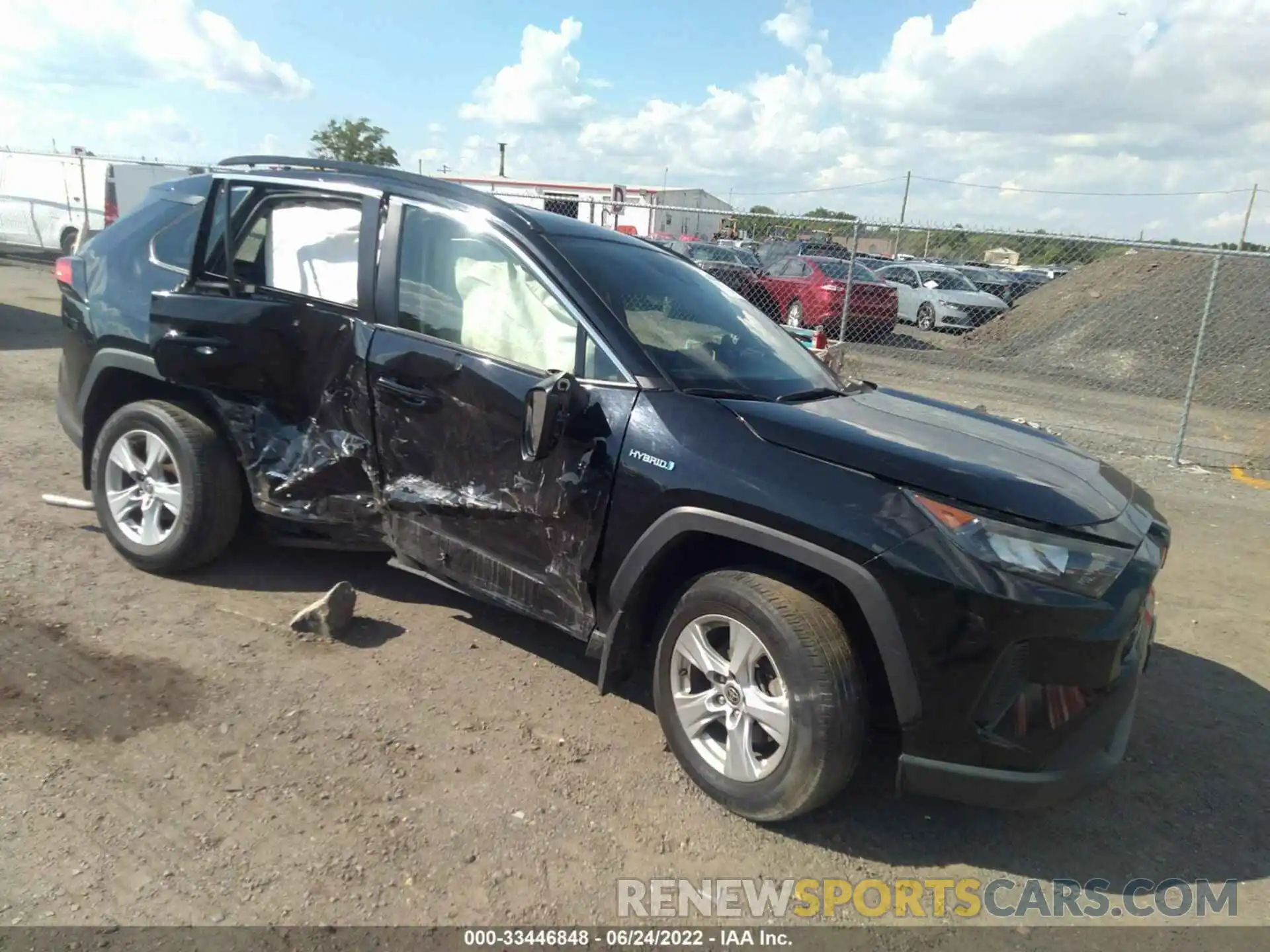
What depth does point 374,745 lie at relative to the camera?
324 cm

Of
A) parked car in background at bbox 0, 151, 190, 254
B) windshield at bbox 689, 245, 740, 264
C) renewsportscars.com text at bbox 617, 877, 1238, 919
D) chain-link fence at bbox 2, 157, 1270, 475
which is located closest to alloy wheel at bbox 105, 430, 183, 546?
renewsportscars.com text at bbox 617, 877, 1238, 919

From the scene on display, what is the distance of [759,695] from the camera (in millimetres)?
2914

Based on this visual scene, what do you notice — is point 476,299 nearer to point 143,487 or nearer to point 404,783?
point 404,783

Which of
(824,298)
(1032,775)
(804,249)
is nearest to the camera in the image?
(1032,775)

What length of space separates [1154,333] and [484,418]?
17.2m

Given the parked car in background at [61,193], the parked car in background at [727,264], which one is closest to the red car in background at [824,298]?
the parked car in background at [727,264]

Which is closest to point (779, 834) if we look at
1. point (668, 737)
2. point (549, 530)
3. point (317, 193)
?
point (668, 737)

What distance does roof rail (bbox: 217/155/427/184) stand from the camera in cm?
405

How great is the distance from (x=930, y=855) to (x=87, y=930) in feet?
7.91

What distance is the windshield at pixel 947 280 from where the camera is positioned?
2097cm

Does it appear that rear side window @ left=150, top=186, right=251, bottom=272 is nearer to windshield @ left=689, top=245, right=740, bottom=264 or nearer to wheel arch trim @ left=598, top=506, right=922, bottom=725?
wheel arch trim @ left=598, top=506, right=922, bottom=725

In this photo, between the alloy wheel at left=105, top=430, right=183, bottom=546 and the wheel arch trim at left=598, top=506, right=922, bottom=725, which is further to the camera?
the alloy wheel at left=105, top=430, right=183, bottom=546

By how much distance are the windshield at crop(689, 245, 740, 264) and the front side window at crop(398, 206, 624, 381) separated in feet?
48.5

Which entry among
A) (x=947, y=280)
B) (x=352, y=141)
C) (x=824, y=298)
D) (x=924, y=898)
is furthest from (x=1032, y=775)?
(x=352, y=141)
